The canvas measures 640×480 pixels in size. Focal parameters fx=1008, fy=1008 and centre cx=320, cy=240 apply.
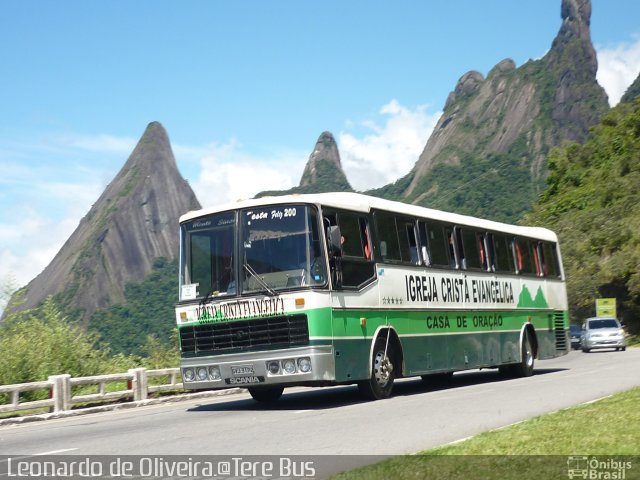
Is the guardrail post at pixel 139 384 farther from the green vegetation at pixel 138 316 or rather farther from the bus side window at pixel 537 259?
the green vegetation at pixel 138 316

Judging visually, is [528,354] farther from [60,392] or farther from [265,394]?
[60,392]

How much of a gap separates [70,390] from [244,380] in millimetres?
4986

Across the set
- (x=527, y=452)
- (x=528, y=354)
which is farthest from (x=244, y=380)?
(x=528, y=354)

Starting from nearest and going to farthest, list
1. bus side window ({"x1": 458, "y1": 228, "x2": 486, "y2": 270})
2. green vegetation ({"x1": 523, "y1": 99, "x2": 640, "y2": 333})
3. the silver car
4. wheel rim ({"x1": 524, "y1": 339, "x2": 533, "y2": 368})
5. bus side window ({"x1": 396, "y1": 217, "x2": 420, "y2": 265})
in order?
bus side window ({"x1": 396, "y1": 217, "x2": 420, "y2": 265})
bus side window ({"x1": 458, "y1": 228, "x2": 486, "y2": 270})
wheel rim ({"x1": 524, "y1": 339, "x2": 533, "y2": 368})
the silver car
green vegetation ({"x1": 523, "y1": 99, "x2": 640, "y2": 333})

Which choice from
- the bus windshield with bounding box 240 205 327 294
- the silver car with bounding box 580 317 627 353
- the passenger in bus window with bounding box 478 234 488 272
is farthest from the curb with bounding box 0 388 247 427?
the silver car with bounding box 580 317 627 353

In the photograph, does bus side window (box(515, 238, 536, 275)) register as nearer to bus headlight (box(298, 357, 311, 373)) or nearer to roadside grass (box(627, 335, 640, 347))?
bus headlight (box(298, 357, 311, 373))

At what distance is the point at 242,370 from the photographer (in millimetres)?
15469

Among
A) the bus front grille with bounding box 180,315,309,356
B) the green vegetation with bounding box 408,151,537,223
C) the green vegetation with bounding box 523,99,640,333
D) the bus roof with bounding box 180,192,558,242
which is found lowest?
the bus front grille with bounding box 180,315,309,356

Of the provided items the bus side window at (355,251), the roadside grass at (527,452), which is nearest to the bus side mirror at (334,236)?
the bus side window at (355,251)

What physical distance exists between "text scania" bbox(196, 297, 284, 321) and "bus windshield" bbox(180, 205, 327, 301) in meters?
0.15

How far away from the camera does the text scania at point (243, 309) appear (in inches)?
604

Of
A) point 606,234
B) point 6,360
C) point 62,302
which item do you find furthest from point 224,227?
point 62,302

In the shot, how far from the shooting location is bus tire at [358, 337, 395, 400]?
1681 centimetres

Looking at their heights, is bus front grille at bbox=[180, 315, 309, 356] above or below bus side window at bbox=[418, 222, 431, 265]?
below
